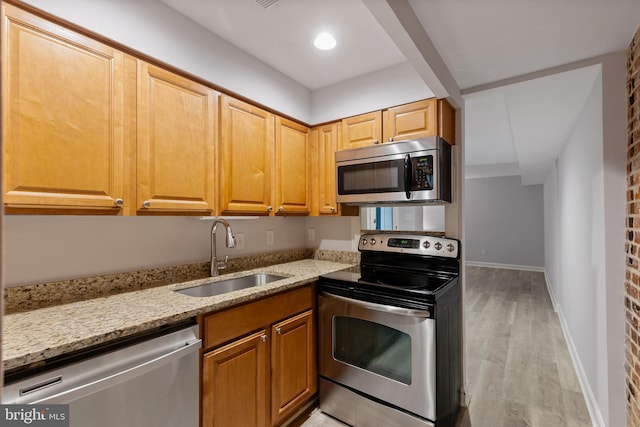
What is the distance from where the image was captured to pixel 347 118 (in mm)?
2512

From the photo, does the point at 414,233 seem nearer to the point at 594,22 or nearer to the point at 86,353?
the point at 594,22

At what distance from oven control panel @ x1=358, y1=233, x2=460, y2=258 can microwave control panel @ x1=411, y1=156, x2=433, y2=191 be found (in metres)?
0.43

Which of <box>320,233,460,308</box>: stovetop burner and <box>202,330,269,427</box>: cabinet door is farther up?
<box>320,233,460,308</box>: stovetop burner

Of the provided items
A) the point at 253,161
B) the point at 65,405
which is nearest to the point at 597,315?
the point at 253,161

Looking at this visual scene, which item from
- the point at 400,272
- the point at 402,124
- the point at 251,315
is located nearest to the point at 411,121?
the point at 402,124

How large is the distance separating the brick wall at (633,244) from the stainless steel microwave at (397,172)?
35.3 inches

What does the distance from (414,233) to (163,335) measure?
1.77m

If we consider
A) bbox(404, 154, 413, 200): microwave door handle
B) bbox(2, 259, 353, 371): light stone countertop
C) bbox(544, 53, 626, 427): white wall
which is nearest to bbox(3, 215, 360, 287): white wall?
bbox(2, 259, 353, 371): light stone countertop

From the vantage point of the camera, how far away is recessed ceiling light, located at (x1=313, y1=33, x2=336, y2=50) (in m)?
1.95

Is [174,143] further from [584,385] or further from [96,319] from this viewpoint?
[584,385]

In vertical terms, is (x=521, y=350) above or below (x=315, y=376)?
below

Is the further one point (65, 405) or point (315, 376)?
point (315, 376)

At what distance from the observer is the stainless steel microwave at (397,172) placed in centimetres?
203

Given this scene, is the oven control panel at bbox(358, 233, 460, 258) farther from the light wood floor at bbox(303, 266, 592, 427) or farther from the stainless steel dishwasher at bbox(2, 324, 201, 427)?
the stainless steel dishwasher at bbox(2, 324, 201, 427)
